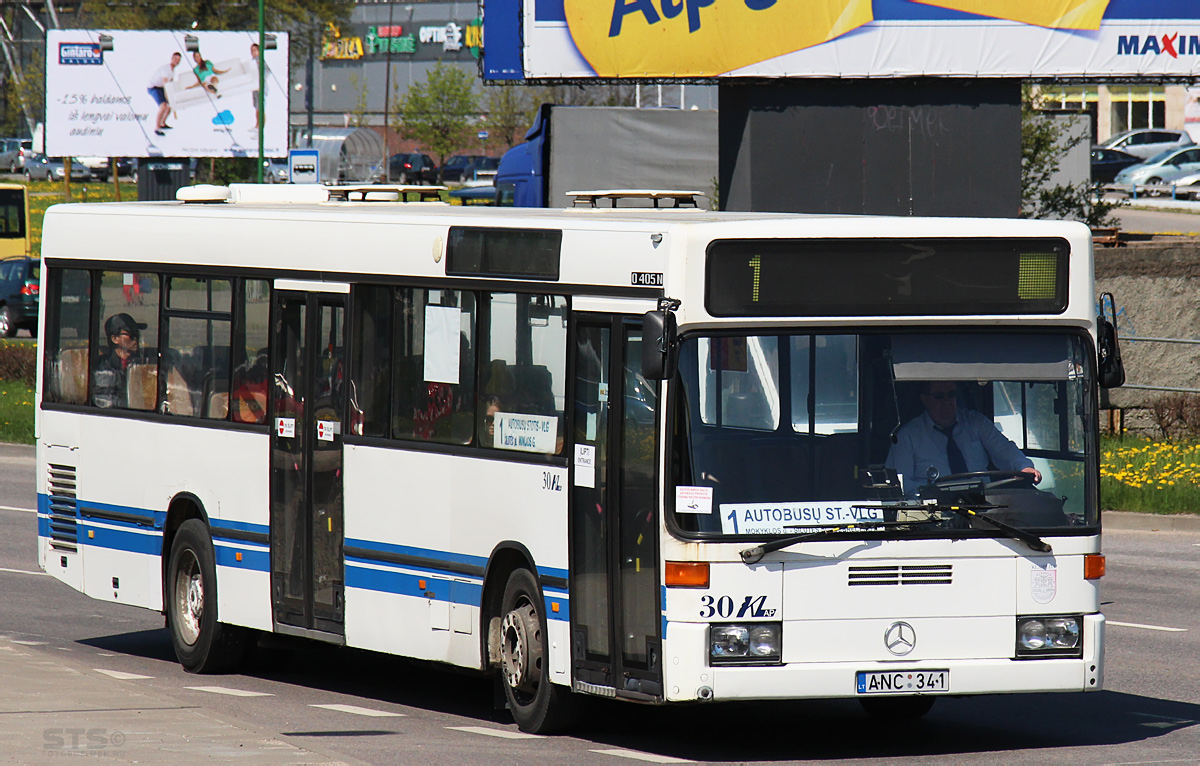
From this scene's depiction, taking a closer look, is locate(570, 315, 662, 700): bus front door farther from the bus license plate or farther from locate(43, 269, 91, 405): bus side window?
locate(43, 269, 91, 405): bus side window

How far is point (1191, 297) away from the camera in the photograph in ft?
80.2

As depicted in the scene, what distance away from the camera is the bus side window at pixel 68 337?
13148 millimetres

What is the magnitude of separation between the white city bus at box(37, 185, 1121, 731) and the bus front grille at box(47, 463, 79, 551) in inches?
100

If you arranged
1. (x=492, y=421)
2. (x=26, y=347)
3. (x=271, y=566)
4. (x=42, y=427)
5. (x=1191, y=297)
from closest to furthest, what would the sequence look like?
1. (x=492, y=421)
2. (x=271, y=566)
3. (x=42, y=427)
4. (x=1191, y=297)
5. (x=26, y=347)

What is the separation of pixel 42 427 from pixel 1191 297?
52.3ft

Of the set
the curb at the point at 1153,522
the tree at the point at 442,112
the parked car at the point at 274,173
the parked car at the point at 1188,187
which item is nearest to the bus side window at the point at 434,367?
the curb at the point at 1153,522

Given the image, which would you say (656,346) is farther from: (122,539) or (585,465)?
(122,539)

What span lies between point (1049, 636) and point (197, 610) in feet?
18.9

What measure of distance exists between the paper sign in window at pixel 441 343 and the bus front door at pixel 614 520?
3.56 ft

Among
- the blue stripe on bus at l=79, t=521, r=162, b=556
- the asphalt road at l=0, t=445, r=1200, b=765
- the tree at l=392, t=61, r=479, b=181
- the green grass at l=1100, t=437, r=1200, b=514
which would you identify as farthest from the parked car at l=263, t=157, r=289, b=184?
the asphalt road at l=0, t=445, r=1200, b=765

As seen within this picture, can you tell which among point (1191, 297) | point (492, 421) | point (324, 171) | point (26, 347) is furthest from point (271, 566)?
point (324, 171)

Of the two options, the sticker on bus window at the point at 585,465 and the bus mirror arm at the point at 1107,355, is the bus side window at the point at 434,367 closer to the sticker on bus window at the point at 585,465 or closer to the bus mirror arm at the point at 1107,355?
the sticker on bus window at the point at 585,465

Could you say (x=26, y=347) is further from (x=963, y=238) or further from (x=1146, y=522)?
(x=963, y=238)

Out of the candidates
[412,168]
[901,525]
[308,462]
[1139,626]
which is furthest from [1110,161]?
[901,525]
